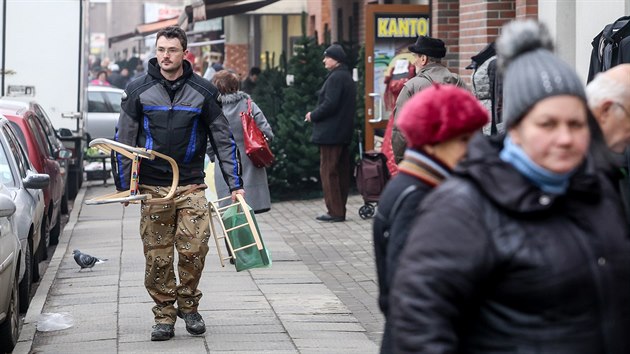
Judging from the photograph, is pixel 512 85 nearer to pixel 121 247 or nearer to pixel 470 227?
pixel 470 227

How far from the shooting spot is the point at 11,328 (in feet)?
26.9

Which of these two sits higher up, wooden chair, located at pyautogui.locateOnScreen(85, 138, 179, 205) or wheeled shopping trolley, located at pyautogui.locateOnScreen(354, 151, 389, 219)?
wooden chair, located at pyautogui.locateOnScreen(85, 138, 179, 205)

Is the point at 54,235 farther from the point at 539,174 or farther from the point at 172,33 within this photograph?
the point at 539,174

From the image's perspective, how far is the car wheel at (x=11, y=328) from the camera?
8094 millimetres

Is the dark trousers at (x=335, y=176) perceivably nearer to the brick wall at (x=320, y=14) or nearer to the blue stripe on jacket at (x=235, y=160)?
the blue stripe on jacket at (x=235, y=160)

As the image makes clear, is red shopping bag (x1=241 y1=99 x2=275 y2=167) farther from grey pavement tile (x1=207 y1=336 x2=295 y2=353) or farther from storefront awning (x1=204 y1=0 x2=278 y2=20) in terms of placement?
storefront awning (x1=204 y1=0 x2=278 y2=20)

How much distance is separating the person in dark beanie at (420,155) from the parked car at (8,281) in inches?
159

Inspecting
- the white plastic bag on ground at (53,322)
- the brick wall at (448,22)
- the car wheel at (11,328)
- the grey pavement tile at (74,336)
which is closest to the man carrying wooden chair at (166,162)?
the grey pavement tile at (74,336)

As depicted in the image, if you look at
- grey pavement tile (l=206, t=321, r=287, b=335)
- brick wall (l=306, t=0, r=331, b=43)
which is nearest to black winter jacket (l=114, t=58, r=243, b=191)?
grey pavement tile (l=206, t=321, r=287, b=335)

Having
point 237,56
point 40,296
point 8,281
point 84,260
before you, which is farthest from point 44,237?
point 237,56

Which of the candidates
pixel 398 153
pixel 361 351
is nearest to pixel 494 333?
pixel 361 351

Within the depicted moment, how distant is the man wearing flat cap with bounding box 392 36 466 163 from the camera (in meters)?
10.2

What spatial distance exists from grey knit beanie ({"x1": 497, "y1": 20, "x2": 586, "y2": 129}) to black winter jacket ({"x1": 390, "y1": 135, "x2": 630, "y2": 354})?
6.0 inches

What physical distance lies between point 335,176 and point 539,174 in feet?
39.8
